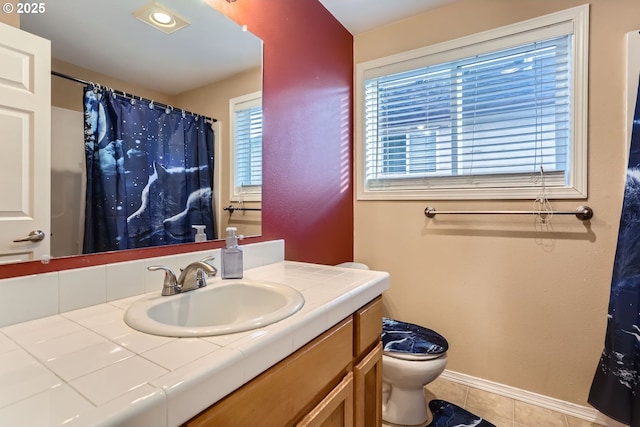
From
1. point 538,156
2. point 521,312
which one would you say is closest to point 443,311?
point 521,312

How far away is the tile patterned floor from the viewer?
1573 mm

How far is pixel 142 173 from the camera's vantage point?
103cm

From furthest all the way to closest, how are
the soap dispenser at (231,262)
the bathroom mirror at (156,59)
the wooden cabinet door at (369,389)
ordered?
1. the soap dispenser at (231,262)
2. the wooden cabinet door at (369,389)
3. the bathroom mirror at (156,59)

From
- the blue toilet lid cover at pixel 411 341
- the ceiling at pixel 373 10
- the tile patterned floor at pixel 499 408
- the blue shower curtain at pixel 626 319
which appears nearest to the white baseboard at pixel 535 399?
the tile patterned floor at pixel 499 408

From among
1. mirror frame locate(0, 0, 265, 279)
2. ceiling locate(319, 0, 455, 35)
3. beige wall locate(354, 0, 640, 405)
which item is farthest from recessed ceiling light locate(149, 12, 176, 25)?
beige wall locate(354, 0, 640, 405)

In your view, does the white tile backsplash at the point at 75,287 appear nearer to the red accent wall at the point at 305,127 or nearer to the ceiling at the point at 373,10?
the red accent wall at the point at 305,127

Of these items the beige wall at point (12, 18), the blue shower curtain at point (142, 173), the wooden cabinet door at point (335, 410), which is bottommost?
the wooden cabinet door at point (335, 410)

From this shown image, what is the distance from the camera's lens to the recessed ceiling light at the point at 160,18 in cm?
103

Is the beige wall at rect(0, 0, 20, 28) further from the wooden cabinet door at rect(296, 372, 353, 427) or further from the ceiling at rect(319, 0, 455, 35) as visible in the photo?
the ceiling at rect(319, 0, 455, 35)

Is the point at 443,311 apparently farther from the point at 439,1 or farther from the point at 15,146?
the point at 15,146

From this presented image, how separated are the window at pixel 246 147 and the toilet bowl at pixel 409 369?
0.97 m

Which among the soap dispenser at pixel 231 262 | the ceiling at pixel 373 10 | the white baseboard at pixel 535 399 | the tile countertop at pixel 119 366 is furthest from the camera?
the ceiling at pixel 373 10

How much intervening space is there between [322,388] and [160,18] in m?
1.28

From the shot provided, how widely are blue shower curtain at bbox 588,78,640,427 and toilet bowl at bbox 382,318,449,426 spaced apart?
29.8 inches
